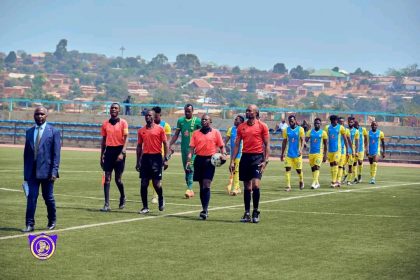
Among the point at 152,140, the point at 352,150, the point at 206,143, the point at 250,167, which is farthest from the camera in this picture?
the point at 352,150

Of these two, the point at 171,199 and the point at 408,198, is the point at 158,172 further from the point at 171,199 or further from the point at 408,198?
the point at 408,198

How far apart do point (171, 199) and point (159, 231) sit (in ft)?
21.2

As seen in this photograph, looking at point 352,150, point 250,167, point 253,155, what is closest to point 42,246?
point 250,167

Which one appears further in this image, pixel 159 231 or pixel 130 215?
pixel 130 215

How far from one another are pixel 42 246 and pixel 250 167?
19.5 ft

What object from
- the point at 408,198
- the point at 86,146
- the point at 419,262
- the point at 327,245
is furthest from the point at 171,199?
the point at 86,146

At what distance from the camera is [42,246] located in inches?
599

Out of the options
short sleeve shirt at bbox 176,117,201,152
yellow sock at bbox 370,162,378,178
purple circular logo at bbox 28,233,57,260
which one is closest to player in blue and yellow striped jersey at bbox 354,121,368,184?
yellow sock at bbox 370,162,378,178

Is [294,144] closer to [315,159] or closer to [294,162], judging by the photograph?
[294,162]

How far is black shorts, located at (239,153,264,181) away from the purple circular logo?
519 cm

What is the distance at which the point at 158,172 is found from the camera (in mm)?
21250

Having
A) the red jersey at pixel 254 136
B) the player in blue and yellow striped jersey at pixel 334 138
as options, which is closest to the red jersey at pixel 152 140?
the red jersey at pixel 254 136

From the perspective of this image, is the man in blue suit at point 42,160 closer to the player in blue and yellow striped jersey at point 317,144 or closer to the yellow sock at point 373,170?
the player in blue and yellow striped jersey at point 317,144

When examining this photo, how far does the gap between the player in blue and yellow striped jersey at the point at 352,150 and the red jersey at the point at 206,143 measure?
40.6 feet
